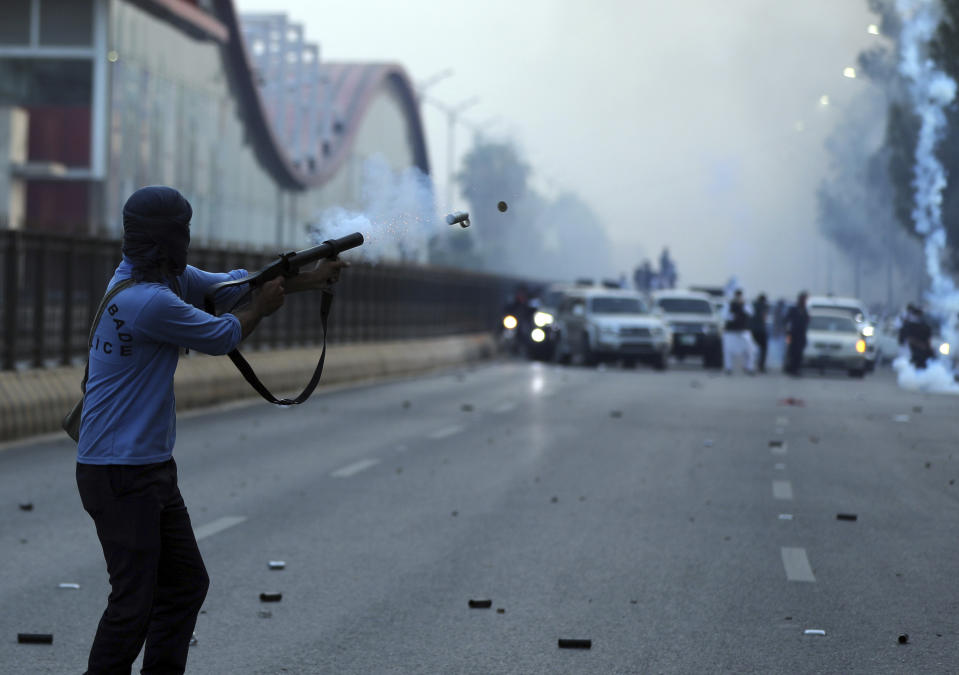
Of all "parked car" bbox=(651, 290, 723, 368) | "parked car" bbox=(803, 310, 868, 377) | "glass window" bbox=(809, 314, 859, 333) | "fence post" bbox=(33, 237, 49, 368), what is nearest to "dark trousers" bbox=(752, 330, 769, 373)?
"parked car" bbox=(803, 310, 868, 377)

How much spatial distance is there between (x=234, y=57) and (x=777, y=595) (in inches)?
2293

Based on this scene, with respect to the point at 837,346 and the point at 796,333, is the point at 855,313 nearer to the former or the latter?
the point at 837,346

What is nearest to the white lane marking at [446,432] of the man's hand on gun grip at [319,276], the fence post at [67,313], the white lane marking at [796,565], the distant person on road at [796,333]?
the fence post at [67,313]

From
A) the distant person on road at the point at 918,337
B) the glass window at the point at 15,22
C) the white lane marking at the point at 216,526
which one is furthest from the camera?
the glass window at the point at 15,22

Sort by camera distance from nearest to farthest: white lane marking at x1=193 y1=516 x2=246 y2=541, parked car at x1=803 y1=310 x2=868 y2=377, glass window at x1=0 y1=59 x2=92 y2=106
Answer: white lane marking at x1=193 y1=516 x2=246 y2=541, parked car at x1=803 y1=310 x2=868 y2=377, glass window at x1=0 y1=59 x2=92 y2=106

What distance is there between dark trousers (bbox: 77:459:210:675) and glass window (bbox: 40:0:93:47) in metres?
47.0

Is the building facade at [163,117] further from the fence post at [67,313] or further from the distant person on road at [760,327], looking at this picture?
the fence post at [67,313]

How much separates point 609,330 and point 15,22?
21828 millimetres

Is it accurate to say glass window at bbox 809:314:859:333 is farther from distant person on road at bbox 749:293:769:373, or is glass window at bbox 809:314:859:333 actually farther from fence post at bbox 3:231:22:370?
fence post at bbox 3:231:22:370

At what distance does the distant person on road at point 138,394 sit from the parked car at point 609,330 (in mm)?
34129

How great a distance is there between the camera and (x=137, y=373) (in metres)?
5.27

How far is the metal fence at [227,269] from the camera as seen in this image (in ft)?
61.8

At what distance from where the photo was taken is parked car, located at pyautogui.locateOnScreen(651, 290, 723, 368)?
4297 centimetres

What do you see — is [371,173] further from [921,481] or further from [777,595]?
[921,481]
